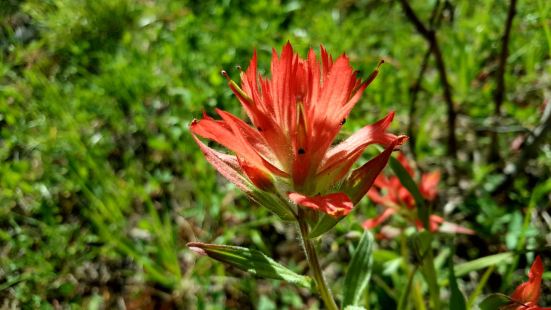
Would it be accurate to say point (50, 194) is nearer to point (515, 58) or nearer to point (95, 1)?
point (95, 1)

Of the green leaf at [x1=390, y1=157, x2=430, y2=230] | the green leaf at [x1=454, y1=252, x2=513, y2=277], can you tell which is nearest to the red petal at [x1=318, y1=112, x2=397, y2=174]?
the green leaf at [x1=390, y1=157, x2=430, y2=230]

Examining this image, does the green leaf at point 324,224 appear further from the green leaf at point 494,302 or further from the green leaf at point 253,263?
the green leaf at point 494,302

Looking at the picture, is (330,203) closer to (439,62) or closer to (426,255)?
(426,255)

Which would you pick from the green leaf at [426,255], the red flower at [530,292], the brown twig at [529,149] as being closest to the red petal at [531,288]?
the red flower at [530,292]

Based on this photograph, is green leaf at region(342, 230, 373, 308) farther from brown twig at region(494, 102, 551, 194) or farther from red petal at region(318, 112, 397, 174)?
brown twig at region(494, 102, 551, 194)

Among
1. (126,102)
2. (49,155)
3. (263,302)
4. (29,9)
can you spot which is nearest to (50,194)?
(49,155)

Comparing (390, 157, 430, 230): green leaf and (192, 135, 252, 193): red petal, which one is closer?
(192, 135, 252, 193): red petal
